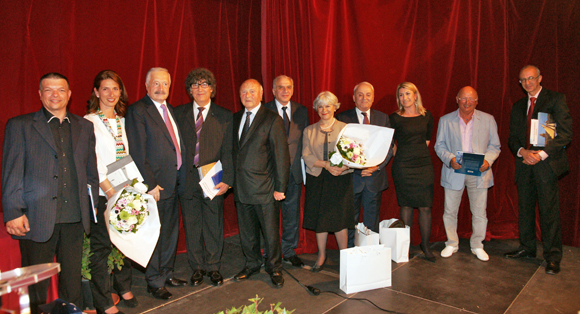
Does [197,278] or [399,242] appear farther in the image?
[399,242]

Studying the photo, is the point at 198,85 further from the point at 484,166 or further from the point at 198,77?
the point at 484,166

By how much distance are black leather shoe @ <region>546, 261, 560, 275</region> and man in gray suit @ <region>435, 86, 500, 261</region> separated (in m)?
0.53

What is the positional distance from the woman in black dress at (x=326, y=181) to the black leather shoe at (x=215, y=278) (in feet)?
2.95

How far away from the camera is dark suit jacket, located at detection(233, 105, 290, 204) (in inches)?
134

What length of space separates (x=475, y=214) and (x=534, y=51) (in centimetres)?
225

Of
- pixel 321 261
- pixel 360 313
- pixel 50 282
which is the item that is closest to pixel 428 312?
pixel 360 313

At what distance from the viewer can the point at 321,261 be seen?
12.6 feet

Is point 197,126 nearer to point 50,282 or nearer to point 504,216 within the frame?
point 50,282

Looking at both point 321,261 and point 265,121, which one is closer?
point 265,121

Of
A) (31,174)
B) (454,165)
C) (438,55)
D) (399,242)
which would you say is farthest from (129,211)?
(438,55)

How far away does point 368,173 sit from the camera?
3986 mm

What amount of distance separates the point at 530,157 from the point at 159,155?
11.0 ft

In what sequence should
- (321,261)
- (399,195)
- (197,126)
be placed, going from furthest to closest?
(399,195) < (321,261) < (197,126)

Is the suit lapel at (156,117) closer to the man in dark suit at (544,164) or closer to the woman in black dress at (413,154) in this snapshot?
the woman in black dress at (413,154)
